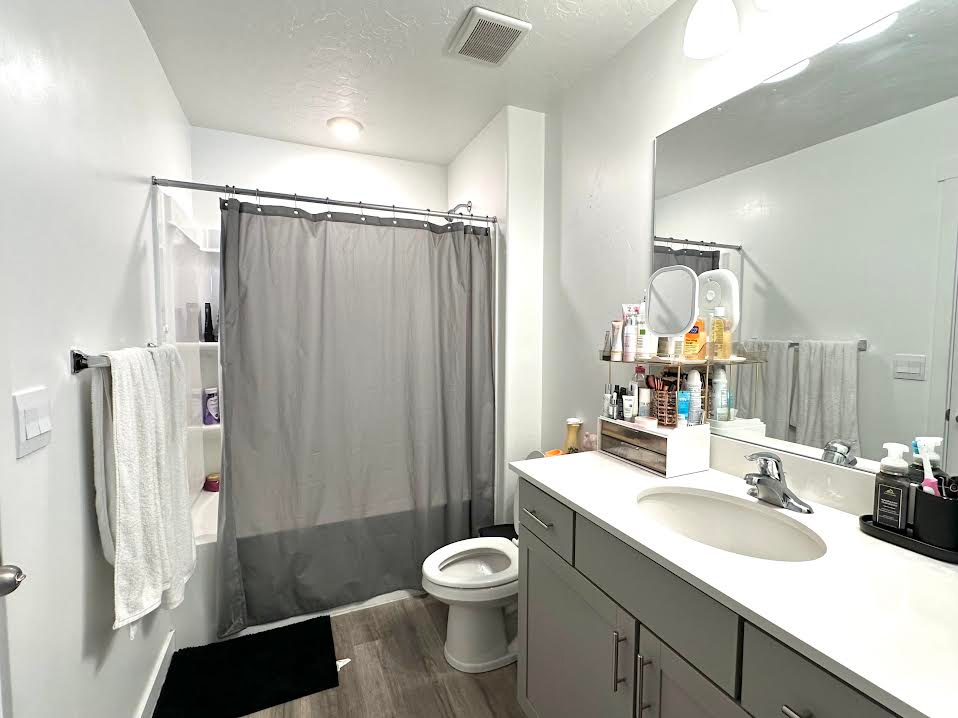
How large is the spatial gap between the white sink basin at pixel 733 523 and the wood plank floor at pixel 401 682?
0.98m

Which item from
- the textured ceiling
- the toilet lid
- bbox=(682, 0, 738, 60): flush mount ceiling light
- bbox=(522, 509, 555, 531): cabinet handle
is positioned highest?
the textured ceiling

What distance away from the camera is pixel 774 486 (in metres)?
1.13

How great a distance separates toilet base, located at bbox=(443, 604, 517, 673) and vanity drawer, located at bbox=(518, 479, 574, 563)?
61cm

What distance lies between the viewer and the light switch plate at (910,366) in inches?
38.7

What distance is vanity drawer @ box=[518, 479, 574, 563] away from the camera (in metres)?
1.25

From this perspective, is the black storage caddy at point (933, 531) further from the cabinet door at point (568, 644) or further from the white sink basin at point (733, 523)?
the cabinet door at point (568, 644)

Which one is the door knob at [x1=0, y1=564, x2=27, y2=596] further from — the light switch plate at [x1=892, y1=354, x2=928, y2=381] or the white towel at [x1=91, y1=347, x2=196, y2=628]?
the light switch plate at [x1=892, y1=354, x2=928, y2=381]

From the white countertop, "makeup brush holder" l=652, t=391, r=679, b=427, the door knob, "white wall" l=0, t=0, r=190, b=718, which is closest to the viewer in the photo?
the white countertop

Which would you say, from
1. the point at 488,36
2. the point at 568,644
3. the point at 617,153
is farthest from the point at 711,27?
the point at 568,644

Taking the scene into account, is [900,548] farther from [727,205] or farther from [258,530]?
[258,530]

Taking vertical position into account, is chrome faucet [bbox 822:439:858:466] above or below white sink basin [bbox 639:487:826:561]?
above

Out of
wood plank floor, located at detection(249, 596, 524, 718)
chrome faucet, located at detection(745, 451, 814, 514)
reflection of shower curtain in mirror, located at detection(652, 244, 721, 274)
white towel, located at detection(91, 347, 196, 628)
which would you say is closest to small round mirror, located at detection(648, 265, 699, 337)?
reflection of shower curtain in mirror, located at detection(652, 244, 721, 274)

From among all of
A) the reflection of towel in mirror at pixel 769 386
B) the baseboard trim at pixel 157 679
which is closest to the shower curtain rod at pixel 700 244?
the reflection of towel in mirror at pixel 769 386

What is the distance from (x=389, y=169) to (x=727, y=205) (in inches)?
85.7
